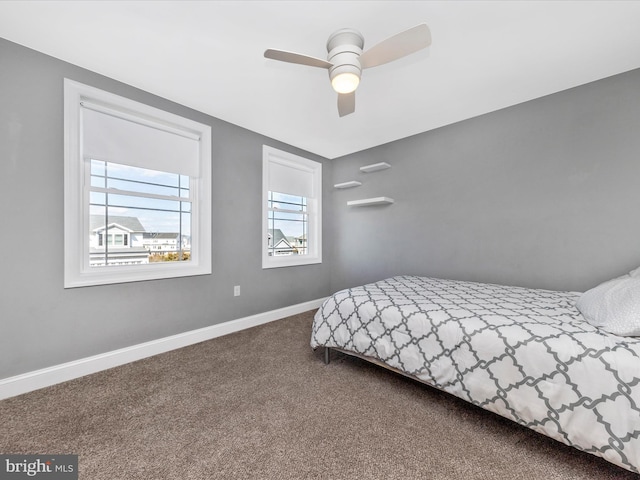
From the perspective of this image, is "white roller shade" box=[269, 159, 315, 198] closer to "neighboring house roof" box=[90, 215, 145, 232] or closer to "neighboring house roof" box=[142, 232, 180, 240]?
"neighboring house roof" box=[142, 232, 180, 240]

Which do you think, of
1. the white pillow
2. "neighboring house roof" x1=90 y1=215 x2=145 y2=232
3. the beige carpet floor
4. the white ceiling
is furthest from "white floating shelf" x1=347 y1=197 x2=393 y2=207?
"neighboring house roof" x1=90 y1=215 x2=145 y2=232

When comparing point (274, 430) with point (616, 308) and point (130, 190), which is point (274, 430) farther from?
point (130, 190)

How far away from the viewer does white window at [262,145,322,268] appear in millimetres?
3314

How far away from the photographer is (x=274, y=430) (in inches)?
55.4

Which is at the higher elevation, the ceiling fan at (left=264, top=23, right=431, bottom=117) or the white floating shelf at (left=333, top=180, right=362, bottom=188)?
the ceiling fan at (left=264, top=23, right=431, bottom=117)

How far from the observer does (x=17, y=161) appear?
5.76 feet

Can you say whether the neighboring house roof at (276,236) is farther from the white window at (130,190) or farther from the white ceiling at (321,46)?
the white ceiling at (321,46)

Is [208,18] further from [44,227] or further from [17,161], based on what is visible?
[44,227]

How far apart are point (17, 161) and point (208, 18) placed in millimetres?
1640

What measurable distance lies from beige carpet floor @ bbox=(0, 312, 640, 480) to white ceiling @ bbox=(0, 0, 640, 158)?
94.6 inches

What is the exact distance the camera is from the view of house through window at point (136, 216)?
7.11 feet

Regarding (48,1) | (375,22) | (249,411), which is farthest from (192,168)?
(249,411)

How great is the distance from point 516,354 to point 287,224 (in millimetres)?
3006

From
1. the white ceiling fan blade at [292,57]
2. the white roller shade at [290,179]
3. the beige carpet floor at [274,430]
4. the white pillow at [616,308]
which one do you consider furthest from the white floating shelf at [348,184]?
the white pillow at [616,308]
